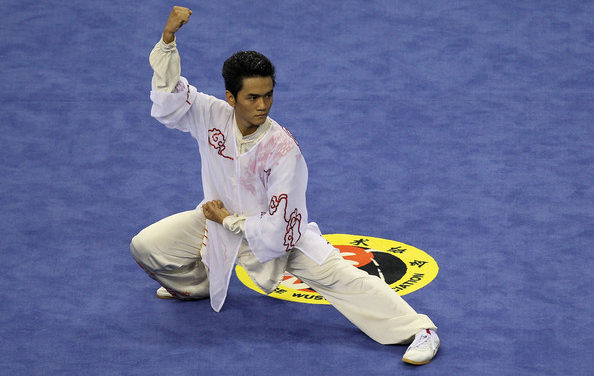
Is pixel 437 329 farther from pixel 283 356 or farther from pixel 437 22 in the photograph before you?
pixel 437 22

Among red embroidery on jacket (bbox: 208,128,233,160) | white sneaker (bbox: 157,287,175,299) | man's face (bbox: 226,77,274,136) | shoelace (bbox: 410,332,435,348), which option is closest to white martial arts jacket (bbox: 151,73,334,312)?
red embroidery on jacket (bbox: 208,128,233,160)

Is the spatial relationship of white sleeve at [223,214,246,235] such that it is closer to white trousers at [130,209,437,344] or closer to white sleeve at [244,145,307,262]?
white sleeve at [244,145,307,262]

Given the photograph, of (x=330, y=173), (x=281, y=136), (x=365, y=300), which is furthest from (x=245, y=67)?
(x=330, y=173)

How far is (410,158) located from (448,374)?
2464 millimetres

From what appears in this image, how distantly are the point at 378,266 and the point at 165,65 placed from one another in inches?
65.8

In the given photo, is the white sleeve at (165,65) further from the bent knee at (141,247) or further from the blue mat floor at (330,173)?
the blue mat floor at (330,173)

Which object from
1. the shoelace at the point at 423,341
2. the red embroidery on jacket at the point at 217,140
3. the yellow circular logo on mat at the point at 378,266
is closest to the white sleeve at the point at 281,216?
the red embroidery on jacket at the point at 217,140

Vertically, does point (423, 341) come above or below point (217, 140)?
below

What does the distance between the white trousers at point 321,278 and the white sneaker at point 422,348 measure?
4 centimetres

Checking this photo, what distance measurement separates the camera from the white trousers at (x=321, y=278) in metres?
4.82

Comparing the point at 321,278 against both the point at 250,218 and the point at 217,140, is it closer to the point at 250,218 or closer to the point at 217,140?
the point at 250,218

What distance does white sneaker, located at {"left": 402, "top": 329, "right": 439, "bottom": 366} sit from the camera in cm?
464

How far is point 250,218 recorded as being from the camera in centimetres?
487

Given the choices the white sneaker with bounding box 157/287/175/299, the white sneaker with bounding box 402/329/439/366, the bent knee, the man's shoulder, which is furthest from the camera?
the white sneaker with bounding box 157/287/175/299
